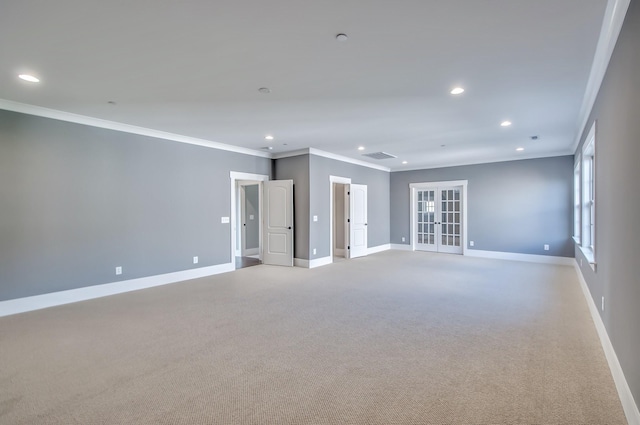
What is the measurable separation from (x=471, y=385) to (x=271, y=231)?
5.74 meters

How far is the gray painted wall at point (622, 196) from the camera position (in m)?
1.93

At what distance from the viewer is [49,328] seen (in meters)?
3.61

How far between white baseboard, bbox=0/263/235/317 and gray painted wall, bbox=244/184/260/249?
9.78 feet

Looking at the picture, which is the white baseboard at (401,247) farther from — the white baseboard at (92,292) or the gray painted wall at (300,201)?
the white baseboard at (92,292)

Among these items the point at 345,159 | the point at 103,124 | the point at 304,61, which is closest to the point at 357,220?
the point at 345,159

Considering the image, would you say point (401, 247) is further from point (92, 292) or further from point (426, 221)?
point (92, 292)

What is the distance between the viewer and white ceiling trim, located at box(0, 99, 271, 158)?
13.8 feet

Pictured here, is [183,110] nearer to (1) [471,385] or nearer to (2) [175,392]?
(2) [175,392]

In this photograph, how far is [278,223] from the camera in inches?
295

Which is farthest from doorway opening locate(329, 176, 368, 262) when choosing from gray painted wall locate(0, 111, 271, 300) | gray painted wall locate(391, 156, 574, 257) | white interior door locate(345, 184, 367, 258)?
→ gray painted wall locate(0, 111, 271, 300)

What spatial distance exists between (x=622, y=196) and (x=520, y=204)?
660cm

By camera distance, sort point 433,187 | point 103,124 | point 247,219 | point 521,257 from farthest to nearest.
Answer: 1. point 433,187
2. point 247,219
3. point 521,257
4. point 103,124

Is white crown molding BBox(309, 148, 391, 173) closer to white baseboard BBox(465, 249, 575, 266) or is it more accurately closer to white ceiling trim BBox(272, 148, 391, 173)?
white ceiling trim BBox(272, 148, 391, 173)


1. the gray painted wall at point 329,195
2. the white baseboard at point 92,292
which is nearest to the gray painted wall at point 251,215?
the gray painted wall at point 329,195
